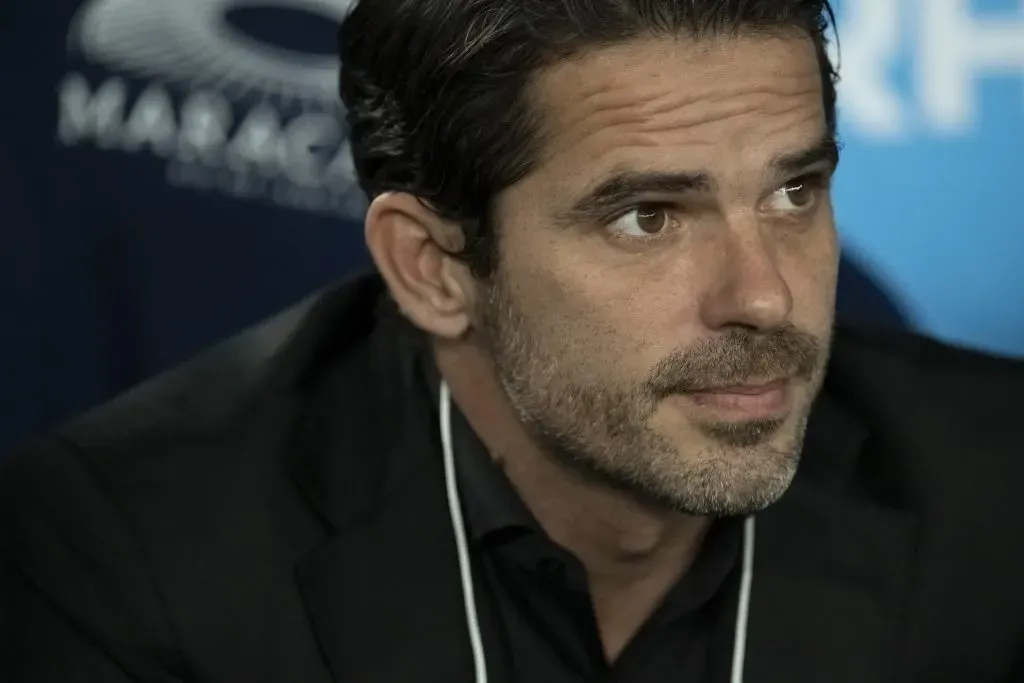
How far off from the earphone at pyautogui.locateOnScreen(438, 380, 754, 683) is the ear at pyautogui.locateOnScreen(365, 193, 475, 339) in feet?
0.28

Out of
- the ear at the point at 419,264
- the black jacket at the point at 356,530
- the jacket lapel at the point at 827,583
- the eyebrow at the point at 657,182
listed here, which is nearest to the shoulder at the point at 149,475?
the black jacket at the point at 356,530

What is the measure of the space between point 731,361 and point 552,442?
23 cm

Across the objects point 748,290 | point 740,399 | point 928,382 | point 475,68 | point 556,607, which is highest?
point 475,68

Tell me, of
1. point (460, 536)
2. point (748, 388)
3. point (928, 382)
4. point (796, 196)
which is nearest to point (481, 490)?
point (460, 536)

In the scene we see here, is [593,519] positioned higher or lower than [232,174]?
A: lower

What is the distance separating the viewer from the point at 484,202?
1.39 meters

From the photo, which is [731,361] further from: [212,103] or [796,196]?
[212,103]

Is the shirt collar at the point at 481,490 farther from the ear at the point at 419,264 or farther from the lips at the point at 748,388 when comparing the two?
the lips at the point at 748,388

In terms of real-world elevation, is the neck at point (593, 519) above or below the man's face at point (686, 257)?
below

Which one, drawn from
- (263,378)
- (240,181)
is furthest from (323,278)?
(263,378)

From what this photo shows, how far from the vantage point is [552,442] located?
1.41 meters

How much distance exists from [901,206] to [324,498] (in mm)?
1068

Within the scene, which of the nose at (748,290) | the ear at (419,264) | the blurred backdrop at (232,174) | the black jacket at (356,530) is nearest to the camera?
the nose at (748,290)

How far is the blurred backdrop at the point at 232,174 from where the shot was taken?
6.51 ft
